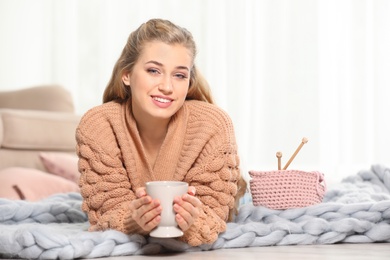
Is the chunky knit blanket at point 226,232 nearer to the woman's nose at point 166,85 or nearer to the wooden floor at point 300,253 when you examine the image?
the wooden floor at point 300,253

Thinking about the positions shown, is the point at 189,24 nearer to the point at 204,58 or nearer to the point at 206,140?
the point at 204,58

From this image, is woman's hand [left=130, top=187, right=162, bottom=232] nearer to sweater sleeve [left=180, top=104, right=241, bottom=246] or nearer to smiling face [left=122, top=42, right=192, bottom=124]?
sweater sleeve [left=180, top=104, right=241, bottom=246]

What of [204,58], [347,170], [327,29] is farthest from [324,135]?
[204,58]

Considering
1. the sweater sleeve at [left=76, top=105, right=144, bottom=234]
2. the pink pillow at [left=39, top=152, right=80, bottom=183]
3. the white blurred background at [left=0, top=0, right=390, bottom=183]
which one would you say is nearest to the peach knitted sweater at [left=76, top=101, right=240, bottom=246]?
the sweater sleeve at [left=76, top=105, right=144, bottom=234]

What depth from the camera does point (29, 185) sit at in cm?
235

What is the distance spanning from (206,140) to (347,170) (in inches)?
84.0

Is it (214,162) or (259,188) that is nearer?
(214,162)

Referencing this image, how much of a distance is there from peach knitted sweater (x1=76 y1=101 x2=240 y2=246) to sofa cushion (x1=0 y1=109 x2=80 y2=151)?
4.48 feet

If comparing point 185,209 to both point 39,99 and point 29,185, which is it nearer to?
point 29,185

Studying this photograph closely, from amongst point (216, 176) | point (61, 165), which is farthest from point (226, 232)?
point (61, 165)

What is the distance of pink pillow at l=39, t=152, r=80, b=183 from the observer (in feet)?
8.94

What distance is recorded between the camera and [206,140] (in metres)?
1.49

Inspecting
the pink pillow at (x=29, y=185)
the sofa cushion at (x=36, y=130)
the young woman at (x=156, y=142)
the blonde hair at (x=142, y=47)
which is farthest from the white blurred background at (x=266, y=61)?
the young woman at (x=156, y=142)

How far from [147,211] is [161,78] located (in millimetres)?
374
